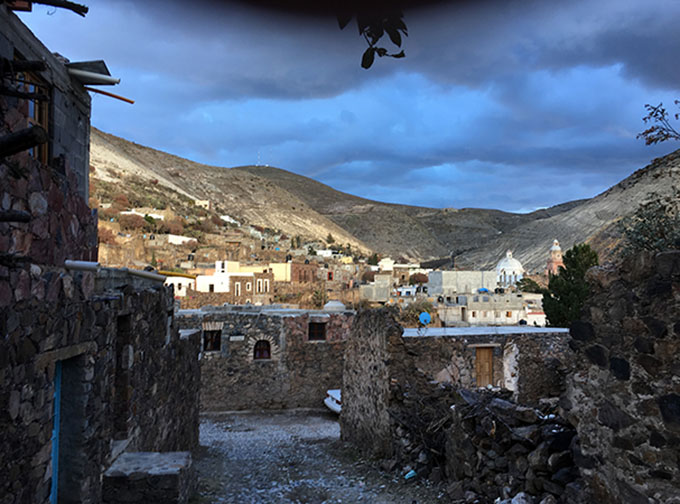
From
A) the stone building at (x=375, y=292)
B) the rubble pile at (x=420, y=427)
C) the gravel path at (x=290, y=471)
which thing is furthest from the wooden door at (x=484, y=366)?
the stone building at (x=375, y=292)

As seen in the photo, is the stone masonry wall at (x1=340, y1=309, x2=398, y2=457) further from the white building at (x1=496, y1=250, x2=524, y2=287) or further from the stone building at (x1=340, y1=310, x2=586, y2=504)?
the white building at (x1=496, y1=250, x2=524, y2=287)

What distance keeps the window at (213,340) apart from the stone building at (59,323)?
10048 mm

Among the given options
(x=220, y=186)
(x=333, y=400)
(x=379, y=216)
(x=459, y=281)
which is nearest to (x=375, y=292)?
(x=459, y=281)

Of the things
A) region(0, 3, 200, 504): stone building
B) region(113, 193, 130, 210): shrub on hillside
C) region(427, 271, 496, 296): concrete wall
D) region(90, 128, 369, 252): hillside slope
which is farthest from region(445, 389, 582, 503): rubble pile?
region(90, 128, 369, 252): hillside slope

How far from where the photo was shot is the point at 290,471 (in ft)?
31.8

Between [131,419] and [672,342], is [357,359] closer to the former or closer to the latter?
[131,419]

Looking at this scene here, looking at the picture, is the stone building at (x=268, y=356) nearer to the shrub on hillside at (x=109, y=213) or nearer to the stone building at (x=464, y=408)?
the stone building at (x=464, y=408)

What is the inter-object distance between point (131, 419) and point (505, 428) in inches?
172

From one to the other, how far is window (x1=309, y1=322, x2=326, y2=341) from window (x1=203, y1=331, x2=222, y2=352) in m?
2.97

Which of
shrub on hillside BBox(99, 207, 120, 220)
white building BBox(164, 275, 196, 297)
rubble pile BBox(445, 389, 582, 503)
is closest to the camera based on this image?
rubble pile BBox(445, 389, 582, 503)

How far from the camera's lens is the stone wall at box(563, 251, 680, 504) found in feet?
13.0

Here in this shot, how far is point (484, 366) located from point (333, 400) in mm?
5705

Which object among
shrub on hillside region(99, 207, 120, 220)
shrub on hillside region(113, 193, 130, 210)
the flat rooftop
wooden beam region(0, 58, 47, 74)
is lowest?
the flat rooftop

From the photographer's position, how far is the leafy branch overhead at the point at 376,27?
2.08m
